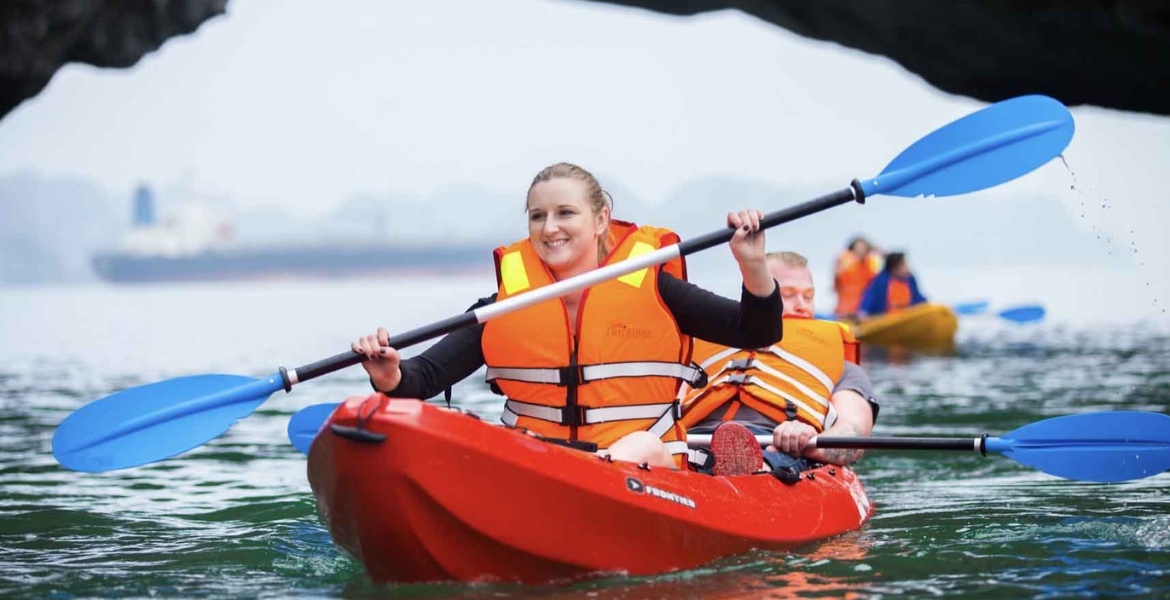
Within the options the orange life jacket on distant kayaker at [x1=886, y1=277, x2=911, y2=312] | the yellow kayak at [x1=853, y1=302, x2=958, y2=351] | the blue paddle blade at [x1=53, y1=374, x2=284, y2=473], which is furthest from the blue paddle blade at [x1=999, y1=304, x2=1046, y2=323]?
the blue paddle blade at [x1=53, y1=374, x2=284, y2=473]

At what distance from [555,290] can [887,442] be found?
4.22 ft

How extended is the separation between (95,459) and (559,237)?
1.58 meters

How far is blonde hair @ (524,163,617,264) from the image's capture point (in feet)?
13.2

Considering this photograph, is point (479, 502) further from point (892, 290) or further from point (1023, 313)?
point (1023, 313)

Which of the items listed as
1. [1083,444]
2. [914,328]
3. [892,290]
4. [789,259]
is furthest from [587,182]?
[892,290]

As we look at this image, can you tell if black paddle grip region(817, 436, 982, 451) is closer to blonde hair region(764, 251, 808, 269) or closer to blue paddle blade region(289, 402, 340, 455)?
blonde hair region(764, 251, 808, 269)

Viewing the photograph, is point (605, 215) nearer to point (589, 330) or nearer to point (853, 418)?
point (589, 330)

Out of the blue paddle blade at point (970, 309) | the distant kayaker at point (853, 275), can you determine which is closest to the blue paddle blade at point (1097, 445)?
the distant kayaker at point (853, 275)

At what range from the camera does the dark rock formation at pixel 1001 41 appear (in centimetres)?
1125

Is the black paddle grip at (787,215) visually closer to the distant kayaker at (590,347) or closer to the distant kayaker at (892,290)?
the distant kayaker at (590,347)

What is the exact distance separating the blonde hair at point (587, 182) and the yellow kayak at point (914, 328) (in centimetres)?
969

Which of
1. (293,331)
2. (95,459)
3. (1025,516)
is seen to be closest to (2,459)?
(95,459)

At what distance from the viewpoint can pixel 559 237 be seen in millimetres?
4059

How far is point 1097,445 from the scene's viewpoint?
15.1ft
